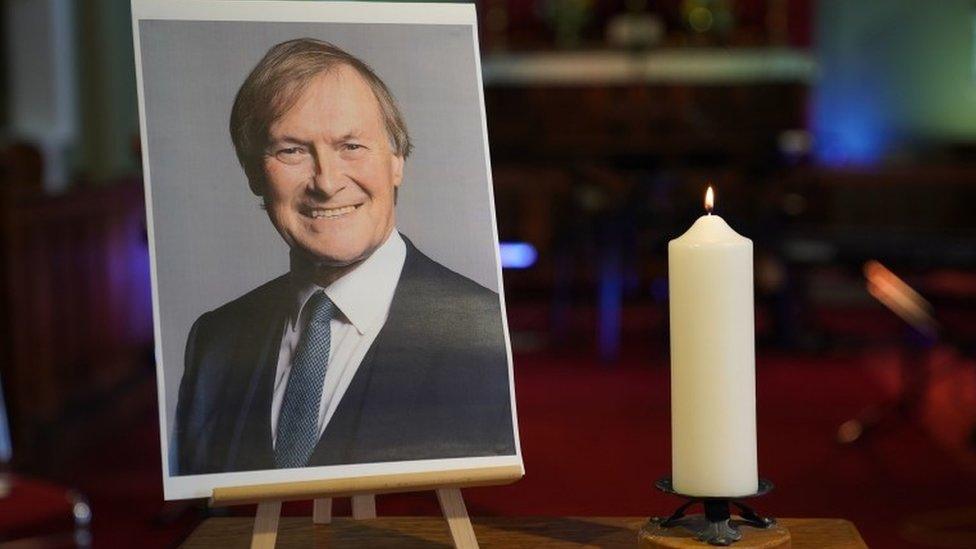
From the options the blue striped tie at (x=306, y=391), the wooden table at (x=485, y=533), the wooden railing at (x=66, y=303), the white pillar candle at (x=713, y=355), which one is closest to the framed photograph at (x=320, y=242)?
the blue striped tie at (x=306, y=391)

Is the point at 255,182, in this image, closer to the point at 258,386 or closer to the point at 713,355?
the point at 258,386

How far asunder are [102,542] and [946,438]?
2758 millimetres

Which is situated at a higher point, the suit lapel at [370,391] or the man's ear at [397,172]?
the man's ear at [397,172]

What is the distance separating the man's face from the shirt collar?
1 centimetres

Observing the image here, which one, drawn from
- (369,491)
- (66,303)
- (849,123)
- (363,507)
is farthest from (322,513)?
(849,123)

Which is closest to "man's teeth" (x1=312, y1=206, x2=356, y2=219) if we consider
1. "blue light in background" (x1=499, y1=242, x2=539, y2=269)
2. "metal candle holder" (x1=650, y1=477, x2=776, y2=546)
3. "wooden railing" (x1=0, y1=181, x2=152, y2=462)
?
"metal candle holder" (x1=650, y1=477, x2=776, y2=546)

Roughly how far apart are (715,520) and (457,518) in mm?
238

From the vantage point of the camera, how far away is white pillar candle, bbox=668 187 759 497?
122 cm

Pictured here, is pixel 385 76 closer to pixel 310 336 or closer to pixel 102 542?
pixel 310 336

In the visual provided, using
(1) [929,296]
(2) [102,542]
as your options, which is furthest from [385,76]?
(1) [929,296]

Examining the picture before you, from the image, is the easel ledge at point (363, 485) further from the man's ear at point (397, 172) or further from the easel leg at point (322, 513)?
the man's ear at point (397, 172)

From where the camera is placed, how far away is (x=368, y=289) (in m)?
1.40

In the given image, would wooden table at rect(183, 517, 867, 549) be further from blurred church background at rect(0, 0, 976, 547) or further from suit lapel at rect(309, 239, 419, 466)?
blurred church background at rect(0, 0, 976, 547)

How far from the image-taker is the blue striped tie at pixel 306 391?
1335mm
